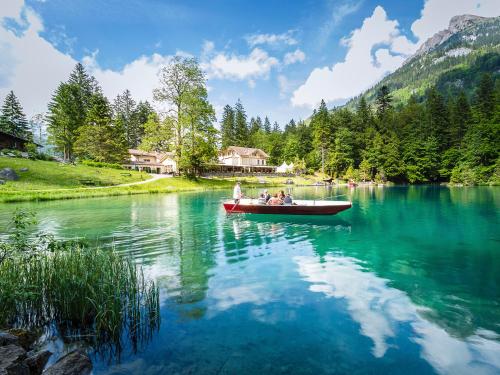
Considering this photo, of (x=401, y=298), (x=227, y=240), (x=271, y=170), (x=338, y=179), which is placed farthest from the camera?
(x=271, y=170)

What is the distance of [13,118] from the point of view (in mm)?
72500

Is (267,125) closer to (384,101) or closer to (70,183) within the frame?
(384,101)

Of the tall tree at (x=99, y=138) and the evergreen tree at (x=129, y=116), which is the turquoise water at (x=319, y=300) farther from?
the evergreen tree at (x=129, y=116)

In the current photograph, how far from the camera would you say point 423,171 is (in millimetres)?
72000

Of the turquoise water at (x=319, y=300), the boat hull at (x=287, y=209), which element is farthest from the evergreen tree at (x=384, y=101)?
the turquoise water at (x=319, y=300)

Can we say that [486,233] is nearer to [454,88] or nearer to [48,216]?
[48,216]

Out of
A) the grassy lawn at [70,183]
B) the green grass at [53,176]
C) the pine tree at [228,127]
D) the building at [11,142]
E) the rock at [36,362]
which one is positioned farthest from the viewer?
the pine tree at [228,127]

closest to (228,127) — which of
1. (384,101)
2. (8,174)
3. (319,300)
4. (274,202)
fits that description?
(384,101)

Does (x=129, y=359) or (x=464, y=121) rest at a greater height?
(x=464, y=121)

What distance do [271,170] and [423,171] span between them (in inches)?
1715

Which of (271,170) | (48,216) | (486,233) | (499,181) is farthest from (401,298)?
(271,170)

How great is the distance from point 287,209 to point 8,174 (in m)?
36.8

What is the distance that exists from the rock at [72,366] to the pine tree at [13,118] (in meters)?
83.7

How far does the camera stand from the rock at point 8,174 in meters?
37.3
